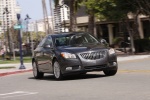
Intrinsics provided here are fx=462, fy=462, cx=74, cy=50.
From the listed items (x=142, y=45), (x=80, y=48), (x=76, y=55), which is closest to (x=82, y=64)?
(x=76, y=55)

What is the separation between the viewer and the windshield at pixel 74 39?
16016mm

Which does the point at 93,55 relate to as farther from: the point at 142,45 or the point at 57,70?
the point at 142,45

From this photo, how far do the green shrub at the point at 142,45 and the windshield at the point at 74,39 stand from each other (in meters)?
19.7

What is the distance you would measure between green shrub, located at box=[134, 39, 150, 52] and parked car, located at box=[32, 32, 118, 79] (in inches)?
773

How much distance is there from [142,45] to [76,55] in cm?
2170

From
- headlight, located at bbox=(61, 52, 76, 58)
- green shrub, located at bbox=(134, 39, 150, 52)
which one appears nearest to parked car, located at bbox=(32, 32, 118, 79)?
headlight, located at bbox=(61, 52, 76, 58)

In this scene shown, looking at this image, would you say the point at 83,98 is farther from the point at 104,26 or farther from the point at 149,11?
the point at 104,26

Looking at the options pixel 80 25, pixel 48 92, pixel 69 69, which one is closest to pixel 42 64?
pixel 69 69

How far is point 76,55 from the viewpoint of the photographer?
14.8 m

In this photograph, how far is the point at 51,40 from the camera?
1645 centimetres

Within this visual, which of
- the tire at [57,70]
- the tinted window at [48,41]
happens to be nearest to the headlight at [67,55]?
A: the tire at [57,70]

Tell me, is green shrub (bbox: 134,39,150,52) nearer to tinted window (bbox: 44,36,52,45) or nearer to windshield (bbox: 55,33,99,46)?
windshield (bbox: 55,33,99,46)

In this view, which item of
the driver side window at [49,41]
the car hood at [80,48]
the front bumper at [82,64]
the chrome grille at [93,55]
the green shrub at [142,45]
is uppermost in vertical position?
the driver side window at [49,41]

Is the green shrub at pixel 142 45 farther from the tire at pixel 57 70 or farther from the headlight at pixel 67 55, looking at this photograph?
the headlight at pixel 67 55
